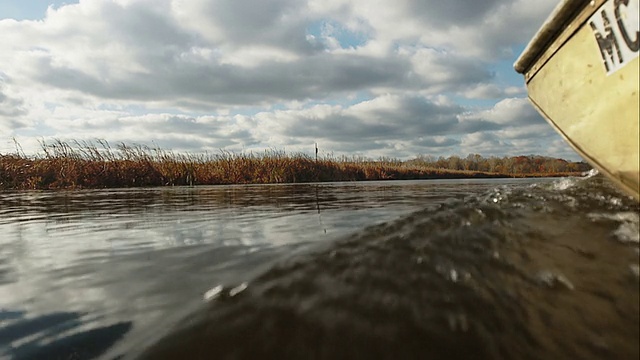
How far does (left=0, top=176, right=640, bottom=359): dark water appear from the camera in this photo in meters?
1.23

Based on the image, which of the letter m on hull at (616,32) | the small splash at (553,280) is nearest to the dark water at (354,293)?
the small splash at (553,280)

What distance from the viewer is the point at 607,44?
1.81m

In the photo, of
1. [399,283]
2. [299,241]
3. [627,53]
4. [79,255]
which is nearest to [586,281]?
[399,283]

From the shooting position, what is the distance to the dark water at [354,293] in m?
1.23

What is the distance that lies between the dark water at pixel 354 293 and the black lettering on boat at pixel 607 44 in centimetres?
103

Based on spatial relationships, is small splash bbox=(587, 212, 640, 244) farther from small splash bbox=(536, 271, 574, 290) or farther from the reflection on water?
the reflection on water

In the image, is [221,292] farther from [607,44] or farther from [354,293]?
[607,44]

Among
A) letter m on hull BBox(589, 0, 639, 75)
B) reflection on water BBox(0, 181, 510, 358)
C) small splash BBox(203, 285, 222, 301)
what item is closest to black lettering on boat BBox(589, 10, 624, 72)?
letter m on hull BBox(589, 0, 639, 75)

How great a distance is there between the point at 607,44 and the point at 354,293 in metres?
1.87

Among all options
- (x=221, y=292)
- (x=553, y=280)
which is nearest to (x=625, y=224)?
(x=553, y=280)

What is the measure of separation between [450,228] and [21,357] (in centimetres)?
259

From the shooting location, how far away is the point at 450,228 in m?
2.69

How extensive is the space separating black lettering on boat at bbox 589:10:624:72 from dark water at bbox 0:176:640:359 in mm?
1033

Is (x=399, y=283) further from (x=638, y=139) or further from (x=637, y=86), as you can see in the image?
(x=637, y=86)
